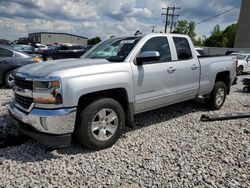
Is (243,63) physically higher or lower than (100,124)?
higher

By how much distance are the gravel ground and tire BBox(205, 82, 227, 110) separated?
4.59ft

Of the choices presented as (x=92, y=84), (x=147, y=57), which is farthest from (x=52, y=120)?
(x=147, y=57)

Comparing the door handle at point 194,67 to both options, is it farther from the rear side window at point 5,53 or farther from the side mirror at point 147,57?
the rear side window at point 5,53

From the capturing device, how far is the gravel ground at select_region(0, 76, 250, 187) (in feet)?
9.99

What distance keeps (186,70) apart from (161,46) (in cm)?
76

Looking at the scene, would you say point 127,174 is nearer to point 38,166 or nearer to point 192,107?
point 38,166

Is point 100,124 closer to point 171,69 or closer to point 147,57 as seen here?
point 147,57

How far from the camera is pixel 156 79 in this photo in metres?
4.37

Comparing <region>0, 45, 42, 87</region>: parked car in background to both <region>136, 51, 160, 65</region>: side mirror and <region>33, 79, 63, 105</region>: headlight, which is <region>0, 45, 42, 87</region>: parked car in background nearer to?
<region>33, 79, 63, 105</region>: headlight

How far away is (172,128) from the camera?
16.0 ft

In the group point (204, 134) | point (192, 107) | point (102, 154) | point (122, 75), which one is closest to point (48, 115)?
point (102, 154)

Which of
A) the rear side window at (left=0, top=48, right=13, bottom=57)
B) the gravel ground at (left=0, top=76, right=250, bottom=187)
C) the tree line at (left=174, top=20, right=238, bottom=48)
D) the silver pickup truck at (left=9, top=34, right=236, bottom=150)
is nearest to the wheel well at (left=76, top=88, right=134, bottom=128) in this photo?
the silver pickup truck at (left=9, top=34, right=236, bottom=150)

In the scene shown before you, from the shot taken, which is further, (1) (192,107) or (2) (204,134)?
(1) (192,107)

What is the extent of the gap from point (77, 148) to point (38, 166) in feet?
2.32
